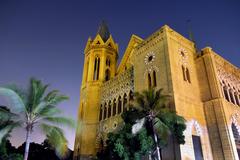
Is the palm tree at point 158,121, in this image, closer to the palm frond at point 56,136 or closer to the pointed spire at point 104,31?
the palm frond at point 56,136

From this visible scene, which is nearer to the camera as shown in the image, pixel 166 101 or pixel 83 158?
pixel 166 101

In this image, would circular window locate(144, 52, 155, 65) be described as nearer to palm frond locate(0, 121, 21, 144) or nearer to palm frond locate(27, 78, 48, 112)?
palm frond locate(27, 78, 48, 112)

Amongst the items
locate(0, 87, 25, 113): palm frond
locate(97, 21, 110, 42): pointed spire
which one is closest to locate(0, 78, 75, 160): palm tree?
locate(0, 87, 25, 113): palm frond

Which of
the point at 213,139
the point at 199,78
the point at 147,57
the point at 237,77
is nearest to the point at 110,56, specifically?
the point at 147,57

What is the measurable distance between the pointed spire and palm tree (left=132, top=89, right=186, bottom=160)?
20.1m

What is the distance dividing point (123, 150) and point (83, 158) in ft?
39.1

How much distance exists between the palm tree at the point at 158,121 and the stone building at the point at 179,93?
1303 mm

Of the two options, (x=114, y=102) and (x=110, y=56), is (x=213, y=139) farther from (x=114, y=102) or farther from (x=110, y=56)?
(x=110, y=56)

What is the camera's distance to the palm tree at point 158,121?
12711 millimetres

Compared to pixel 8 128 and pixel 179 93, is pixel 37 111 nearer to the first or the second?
pixel 8 128

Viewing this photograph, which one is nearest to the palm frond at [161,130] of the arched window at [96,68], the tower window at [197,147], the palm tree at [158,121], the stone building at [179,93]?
the palm tree at [158,121]

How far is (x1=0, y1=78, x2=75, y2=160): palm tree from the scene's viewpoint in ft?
35.3

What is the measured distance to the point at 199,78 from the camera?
19.0 metres

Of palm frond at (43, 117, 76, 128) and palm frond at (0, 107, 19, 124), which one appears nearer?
palm frond at (0, 107, 19, 124)
